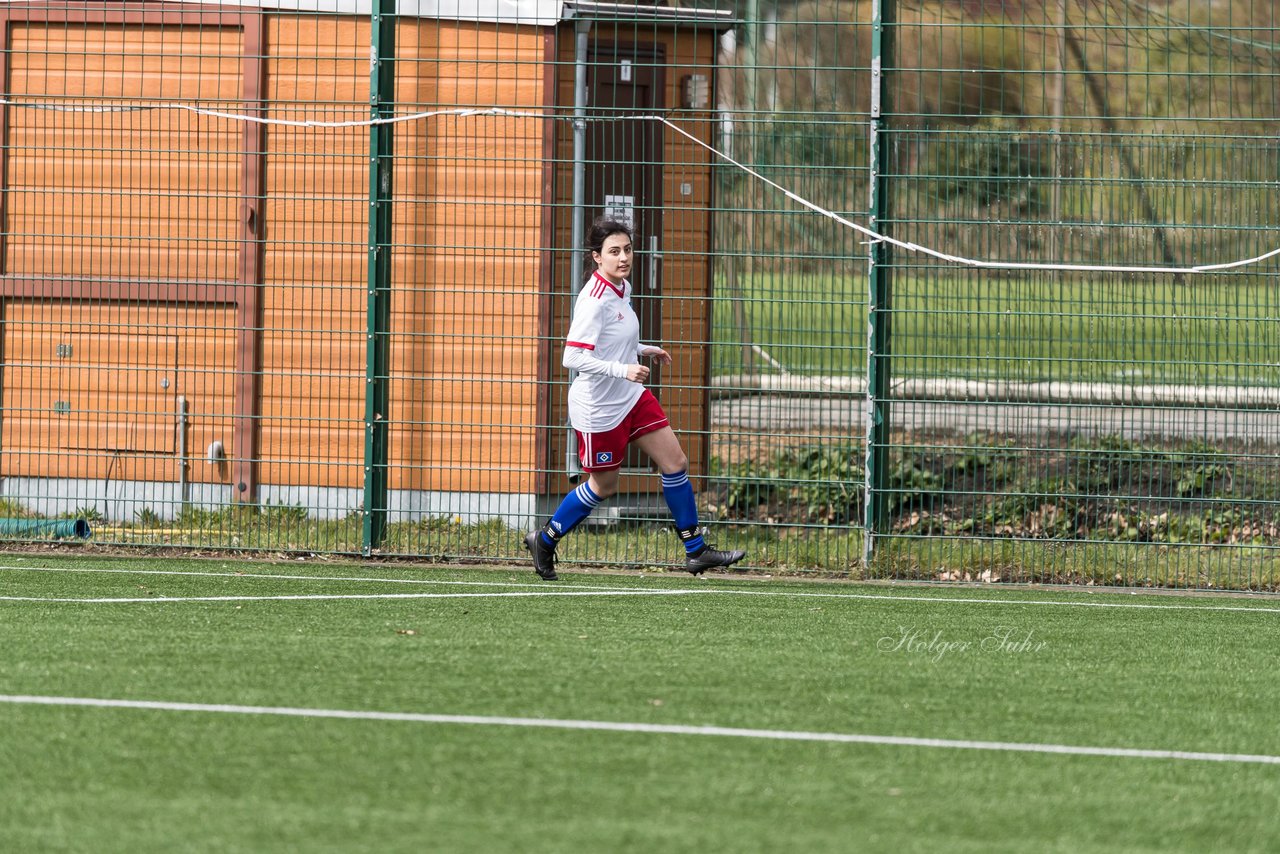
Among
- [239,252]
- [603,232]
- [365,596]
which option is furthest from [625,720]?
[239,252]

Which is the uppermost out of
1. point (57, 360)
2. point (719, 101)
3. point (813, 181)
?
→ point (719, 101)

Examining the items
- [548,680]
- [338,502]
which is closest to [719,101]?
[338,502]

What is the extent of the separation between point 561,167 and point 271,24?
1.99 m

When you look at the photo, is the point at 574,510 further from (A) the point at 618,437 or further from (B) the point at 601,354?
(B) the point at 601,354

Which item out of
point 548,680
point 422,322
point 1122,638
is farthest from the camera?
point 422,322

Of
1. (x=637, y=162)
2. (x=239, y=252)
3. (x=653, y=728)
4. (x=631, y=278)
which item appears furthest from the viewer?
(x=631, y=278)

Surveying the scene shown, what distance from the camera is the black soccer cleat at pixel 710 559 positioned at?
A: 8336 mm

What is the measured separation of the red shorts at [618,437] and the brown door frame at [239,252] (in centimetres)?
239

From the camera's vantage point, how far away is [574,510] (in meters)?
8.42

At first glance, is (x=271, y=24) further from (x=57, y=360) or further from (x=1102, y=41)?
(x=1102, y=41)

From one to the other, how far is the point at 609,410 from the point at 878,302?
164cm

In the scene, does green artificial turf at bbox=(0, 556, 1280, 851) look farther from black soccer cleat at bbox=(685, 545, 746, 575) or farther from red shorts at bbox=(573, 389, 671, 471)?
red shorts at bbox=(573, 389, 671, 471)

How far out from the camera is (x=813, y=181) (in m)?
9.14

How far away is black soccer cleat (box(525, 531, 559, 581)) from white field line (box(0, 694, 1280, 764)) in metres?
3.29
